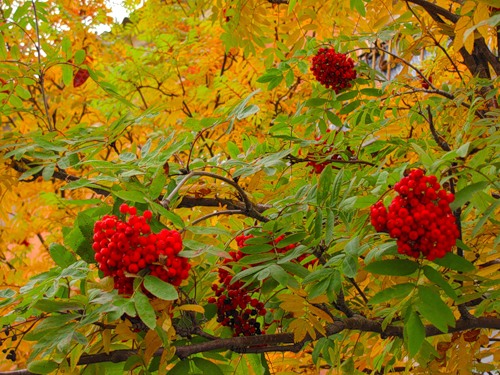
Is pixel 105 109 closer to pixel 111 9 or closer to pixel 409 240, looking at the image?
pixel 111 9

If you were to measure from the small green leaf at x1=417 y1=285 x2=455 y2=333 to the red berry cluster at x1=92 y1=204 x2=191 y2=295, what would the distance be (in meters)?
0.40

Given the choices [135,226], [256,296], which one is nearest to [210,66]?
[256,296]

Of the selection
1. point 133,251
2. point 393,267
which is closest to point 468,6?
point 393,267

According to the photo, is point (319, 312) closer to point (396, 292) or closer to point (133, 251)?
point (396, 292)

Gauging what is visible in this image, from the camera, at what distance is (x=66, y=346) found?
1.00m

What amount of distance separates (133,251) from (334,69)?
1.30m

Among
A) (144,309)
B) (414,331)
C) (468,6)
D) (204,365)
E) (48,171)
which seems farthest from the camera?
(48,171)

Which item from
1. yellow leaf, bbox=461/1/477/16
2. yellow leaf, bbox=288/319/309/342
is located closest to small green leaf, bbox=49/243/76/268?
yellow leaf, bbox=288/319/309/342

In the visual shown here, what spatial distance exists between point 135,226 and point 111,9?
168 inches

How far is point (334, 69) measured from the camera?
209 cm

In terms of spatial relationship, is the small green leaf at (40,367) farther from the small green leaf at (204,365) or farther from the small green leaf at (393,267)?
the small green leaf at (393,267)

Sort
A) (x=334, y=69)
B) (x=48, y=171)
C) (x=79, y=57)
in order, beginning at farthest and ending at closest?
(x=334, y=69), (x=79, y=57), (x=48, y=171)

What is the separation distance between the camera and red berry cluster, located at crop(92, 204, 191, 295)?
0.98 meters

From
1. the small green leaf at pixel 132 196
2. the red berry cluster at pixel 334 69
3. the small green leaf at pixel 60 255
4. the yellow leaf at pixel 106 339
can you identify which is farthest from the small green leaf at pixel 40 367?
the red berry cluster at pixel 334 69
